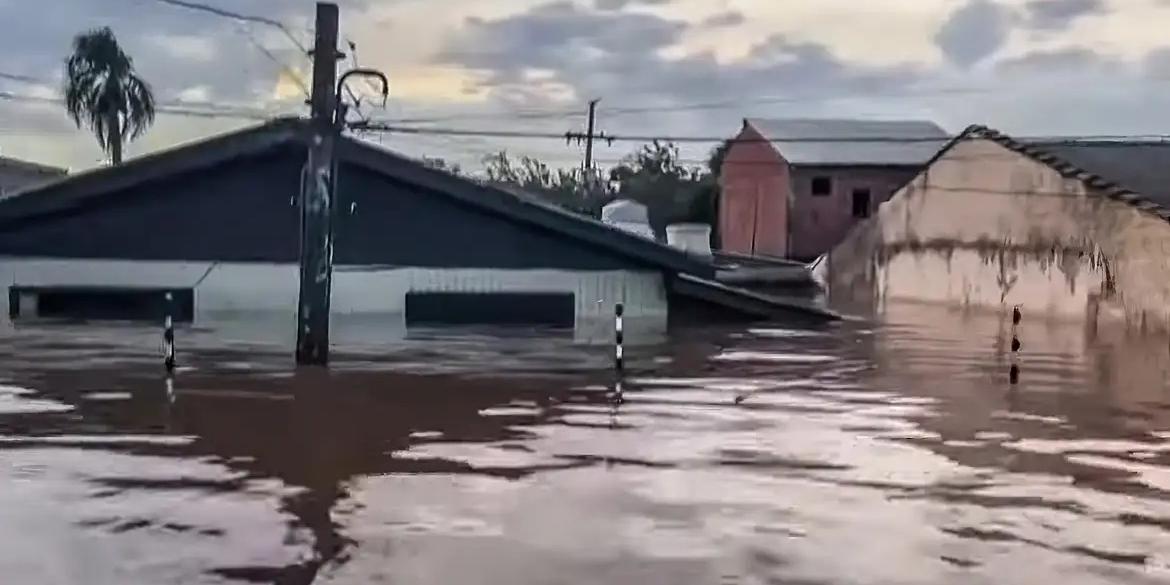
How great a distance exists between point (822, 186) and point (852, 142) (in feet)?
6.57

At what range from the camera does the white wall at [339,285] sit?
27.6 m

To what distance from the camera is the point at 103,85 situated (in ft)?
138

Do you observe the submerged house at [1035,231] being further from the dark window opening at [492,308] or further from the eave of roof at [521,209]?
the dark window opening at [492,308]

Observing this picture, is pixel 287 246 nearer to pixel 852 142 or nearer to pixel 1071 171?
pixel 1071 171

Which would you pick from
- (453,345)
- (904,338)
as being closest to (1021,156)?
(904,338)

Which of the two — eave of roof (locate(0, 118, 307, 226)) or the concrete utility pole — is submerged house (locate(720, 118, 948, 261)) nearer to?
eave of roof (locate(0, 118, 307, 226))

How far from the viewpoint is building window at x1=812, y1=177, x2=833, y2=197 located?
54.6 meters

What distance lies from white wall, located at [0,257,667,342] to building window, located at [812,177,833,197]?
2601cm

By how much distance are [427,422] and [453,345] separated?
10091mm

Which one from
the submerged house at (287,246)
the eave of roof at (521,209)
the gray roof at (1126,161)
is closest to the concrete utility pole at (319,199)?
the submerged house at (287,246)

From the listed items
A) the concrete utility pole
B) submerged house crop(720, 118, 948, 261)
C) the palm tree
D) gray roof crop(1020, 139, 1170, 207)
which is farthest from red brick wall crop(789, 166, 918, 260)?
the concrete utility pole

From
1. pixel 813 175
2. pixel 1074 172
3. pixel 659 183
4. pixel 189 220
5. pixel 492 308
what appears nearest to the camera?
pixel 189 220

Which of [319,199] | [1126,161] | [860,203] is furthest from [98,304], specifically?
[860,203]

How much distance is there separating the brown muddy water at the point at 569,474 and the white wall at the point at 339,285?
6.65m
